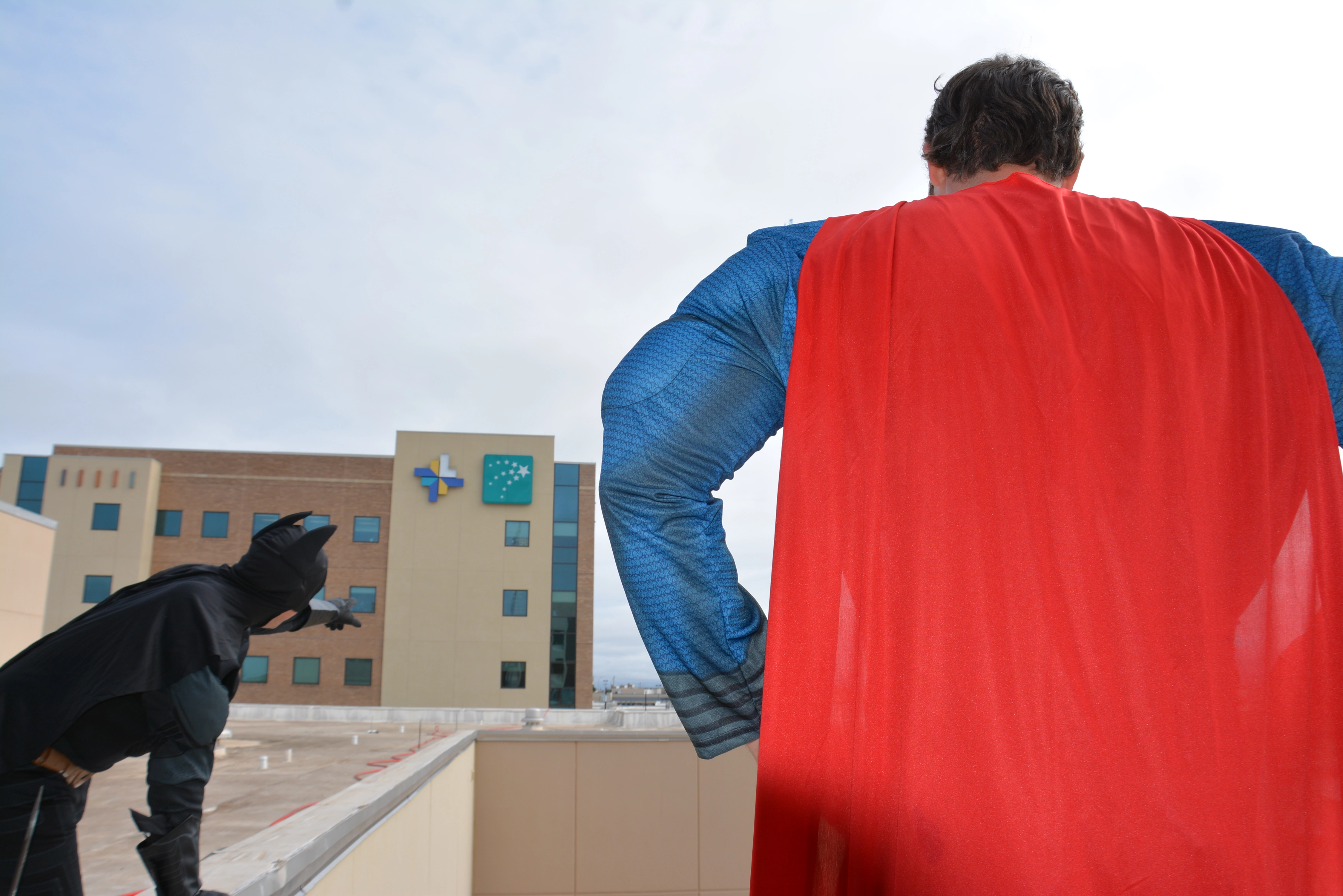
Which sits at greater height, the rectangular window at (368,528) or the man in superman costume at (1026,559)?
the rectangular window at (368,528)

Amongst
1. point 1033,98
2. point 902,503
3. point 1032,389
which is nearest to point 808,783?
point 902,503

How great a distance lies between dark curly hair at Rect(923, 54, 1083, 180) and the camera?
75 centimetres

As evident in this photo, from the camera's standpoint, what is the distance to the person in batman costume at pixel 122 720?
1.84 meters

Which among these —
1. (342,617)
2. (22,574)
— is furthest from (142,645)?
(22,574)

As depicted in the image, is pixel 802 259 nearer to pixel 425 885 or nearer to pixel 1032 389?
pixel 1032 389

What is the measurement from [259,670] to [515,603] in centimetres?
927

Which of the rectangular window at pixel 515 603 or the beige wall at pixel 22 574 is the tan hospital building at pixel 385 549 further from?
the beige wall at pixel 22 574

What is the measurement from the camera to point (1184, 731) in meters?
0.51

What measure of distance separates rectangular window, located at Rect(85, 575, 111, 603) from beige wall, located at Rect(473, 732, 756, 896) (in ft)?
91.8

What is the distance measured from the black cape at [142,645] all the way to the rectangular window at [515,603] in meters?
29.2

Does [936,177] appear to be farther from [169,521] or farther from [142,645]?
[169,521]

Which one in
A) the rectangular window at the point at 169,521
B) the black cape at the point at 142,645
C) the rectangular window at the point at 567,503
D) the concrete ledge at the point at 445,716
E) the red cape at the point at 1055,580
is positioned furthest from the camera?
the rectangular window at the point at 567,503

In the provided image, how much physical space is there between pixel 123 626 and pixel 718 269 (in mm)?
2052

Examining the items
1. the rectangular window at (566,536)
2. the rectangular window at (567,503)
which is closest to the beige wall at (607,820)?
the rectangular window at (566,536)
